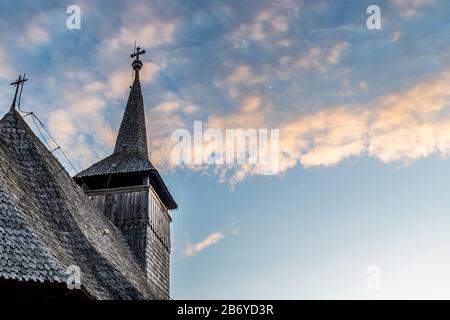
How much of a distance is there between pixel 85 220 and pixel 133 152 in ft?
24.9

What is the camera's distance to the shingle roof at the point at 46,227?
8.84 metres

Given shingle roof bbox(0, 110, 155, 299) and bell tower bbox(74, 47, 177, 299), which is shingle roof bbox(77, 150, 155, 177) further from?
shingle roof bbox(0, 110, 155, 299)

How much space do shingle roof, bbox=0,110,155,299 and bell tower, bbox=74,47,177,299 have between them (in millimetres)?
2251

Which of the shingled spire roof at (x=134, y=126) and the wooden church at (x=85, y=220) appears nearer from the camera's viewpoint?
the wooden church at (x=85, y=220)

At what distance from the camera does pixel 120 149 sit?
21906 mm

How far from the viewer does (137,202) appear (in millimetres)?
19359

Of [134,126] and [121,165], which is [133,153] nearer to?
[121,165]

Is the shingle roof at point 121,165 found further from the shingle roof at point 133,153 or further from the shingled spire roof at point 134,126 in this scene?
the shingled spire roof at point 134,126

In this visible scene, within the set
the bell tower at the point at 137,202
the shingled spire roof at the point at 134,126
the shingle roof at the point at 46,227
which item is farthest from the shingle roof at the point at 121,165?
the shingle roof at the point at 46,227

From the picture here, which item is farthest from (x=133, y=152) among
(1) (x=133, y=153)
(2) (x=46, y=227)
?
(2) (x=46, y=227)
